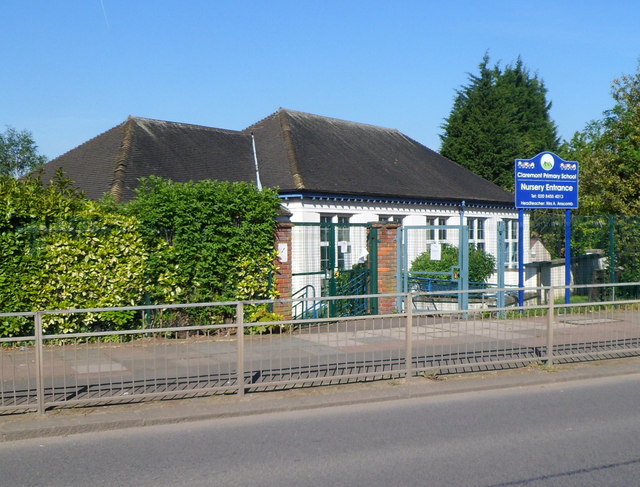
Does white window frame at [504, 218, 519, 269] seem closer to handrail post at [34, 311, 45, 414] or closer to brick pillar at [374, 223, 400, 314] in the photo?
brick pillar at [374, 223, 400, 314]

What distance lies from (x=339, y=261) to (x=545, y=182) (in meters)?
5.14

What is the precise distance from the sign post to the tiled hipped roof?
6519 millimetres

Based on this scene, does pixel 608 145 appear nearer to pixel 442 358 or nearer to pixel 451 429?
pixel 442 358

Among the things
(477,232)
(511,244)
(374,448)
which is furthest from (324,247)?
(511,244)

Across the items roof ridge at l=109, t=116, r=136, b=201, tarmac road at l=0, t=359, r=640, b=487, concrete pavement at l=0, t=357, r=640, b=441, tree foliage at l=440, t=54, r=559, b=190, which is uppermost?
tree foliage at l=440, t=54, r=559, b=190

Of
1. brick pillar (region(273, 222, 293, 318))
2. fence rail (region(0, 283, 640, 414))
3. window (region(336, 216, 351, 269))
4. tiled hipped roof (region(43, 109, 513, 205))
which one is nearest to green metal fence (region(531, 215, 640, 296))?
tiled hipped roof (region(43, 109, 513, 205))

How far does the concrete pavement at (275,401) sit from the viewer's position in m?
7.10

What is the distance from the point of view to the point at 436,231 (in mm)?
23750

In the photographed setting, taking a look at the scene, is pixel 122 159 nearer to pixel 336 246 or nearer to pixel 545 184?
pixel 336 246

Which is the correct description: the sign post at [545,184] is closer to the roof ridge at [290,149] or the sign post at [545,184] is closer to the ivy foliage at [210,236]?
the ivy foliage at [210,236]

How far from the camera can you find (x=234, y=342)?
28.0 ft

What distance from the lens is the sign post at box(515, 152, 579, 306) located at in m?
15.8

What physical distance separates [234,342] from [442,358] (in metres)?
2.93

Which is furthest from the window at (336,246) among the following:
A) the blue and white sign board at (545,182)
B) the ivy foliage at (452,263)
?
the blue and white sign board at (545,182)
